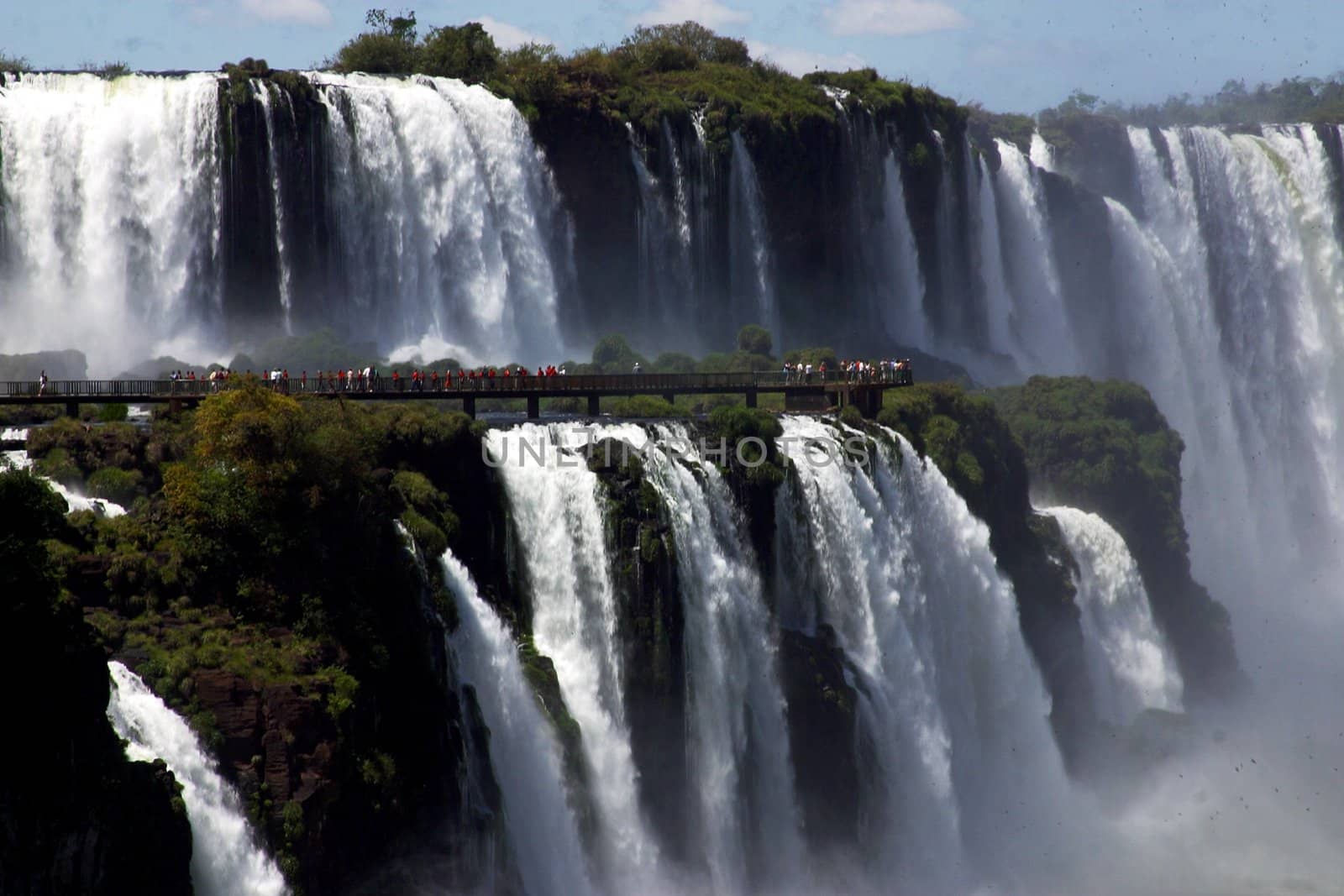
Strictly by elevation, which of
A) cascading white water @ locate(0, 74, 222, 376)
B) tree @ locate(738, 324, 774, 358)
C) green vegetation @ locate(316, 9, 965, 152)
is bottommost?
tree @ locate(738, 324, 774, 358)

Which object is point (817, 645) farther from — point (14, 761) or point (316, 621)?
point (14, 761)

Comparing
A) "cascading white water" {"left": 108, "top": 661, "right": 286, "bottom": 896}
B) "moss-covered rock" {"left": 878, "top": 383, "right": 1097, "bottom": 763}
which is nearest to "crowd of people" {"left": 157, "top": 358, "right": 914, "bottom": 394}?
"moss-covered rock" {"left": 878, "top": 383, "right": 1097, "bottom": 763}

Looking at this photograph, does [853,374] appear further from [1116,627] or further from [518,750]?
[518,750]

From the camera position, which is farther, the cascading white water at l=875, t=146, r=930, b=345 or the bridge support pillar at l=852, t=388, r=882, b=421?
the cascading white water at l=875, t=146, r=930, b=345

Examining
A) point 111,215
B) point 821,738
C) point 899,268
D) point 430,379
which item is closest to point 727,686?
point 821,738

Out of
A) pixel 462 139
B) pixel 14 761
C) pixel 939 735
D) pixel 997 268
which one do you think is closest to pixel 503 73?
pixel 462 139

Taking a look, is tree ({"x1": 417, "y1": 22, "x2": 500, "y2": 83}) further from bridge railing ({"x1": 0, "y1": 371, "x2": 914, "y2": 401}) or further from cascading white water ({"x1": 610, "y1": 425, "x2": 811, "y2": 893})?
cascading white water ({"x1": 610, "y1": 425, "x2": 811, "y2": 893})

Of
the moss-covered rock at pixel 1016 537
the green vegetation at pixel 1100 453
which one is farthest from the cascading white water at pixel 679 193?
the moss-covered rock at pixel 1016 537
